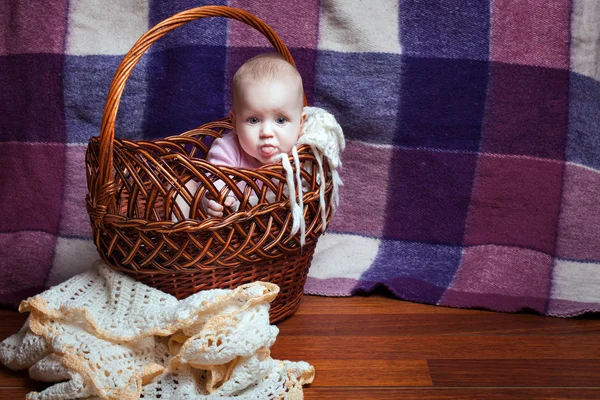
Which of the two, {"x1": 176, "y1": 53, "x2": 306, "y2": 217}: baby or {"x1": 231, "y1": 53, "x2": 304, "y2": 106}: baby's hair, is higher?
{"x1": 231, "y1": 53, "x2": 304, "y2": 106}: baby's hair

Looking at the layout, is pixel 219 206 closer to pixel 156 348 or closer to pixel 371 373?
pixel 156 348

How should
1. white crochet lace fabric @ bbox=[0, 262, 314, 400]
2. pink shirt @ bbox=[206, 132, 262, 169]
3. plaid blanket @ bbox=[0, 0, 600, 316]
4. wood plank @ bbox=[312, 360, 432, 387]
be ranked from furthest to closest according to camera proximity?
1. plaid blanket @ bbox=[0, 0, 600, 316]
2. pink shirt @ bbox=[206, 132, 262, 169]
3. wood plank @ bbox=[312, 360, 432, 387]
4. white crochet lace fabric @ bbox=[0, 262, 314, 400]

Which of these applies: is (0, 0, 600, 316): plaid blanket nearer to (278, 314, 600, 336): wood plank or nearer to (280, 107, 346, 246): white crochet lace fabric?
(278, 314, 600, 336): wood plank

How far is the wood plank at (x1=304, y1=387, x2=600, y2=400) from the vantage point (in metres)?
1.34

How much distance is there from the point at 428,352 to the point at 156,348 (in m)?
0.52

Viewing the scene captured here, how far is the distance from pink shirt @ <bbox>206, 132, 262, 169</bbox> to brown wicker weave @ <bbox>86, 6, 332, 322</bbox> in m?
0.18

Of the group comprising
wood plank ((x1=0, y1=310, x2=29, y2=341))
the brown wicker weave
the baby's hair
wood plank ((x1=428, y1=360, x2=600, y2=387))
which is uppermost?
the baby's hair

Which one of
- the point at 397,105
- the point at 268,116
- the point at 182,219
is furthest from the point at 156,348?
the point at 397,105

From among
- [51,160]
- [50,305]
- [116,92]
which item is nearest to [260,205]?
[116,92]

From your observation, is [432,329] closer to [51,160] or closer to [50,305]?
[50,305]

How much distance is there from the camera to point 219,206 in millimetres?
1370

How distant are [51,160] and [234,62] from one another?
1.66 feet

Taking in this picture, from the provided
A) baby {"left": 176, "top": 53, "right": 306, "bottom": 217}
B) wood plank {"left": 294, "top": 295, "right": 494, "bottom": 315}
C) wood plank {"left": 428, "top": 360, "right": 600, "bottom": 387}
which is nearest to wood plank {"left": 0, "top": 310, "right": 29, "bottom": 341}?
baby {"left": 176, "top": 53, "right": 306, "bottom": 217}

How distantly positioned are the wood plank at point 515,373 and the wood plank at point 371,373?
3 centimetres
